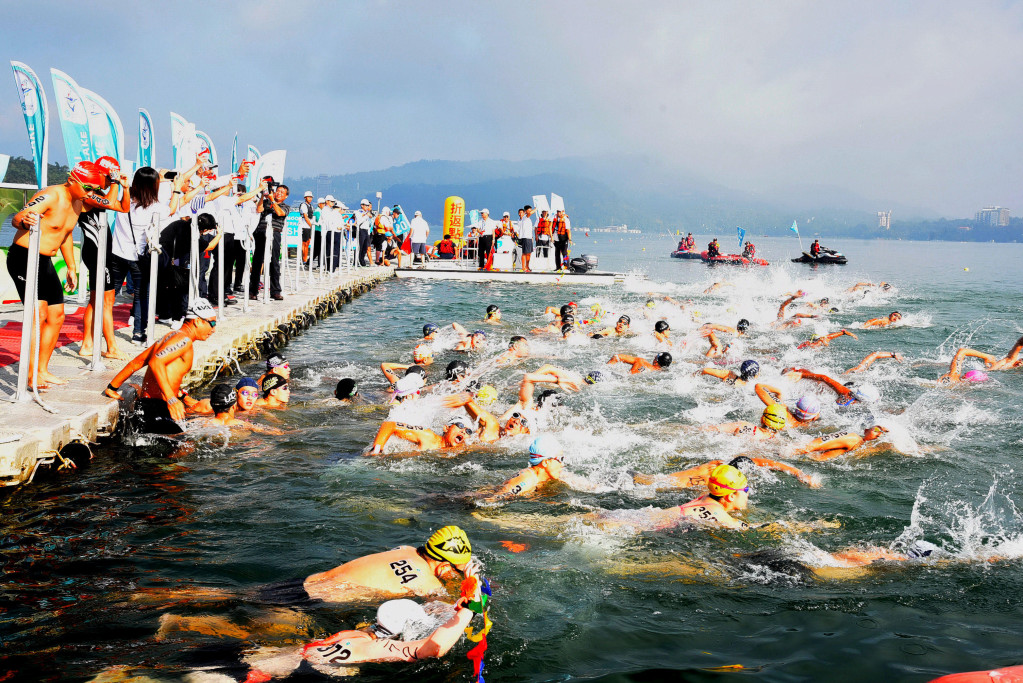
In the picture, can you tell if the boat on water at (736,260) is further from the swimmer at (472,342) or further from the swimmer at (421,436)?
the swimmer at (421,436)

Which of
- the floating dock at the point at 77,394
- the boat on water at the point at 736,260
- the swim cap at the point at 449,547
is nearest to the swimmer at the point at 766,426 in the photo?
the swim cap at the point at 449,547

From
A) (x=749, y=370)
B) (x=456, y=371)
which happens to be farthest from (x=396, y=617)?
(x=749, y=370)

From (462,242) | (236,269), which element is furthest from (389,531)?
(462,242)

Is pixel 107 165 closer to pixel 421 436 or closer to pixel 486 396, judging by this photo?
pixel 421 436

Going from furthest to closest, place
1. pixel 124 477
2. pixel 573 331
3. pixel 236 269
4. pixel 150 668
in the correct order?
pixel 236 269
pixel 573 331
pixel 124 477
pixel 150 668

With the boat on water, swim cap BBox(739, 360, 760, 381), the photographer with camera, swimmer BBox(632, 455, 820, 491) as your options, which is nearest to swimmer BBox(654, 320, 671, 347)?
swim cap BBox(739, 360, 760, 381)

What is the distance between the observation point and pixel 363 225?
26.5 metres

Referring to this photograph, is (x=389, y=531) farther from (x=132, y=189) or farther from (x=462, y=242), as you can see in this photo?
(x=462, y=242)

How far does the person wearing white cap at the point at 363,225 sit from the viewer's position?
25.9 meters

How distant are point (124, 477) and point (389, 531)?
244 centimetres

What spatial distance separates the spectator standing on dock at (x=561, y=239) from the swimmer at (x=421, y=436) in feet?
64.2

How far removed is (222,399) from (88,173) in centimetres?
243

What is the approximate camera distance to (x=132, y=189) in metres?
7.83

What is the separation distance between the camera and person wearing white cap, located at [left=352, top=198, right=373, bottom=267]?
25.9 meters
